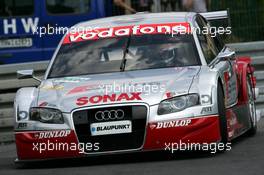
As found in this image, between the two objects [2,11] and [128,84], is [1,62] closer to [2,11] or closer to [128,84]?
[2,11]

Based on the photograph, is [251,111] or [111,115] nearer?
[111,115]

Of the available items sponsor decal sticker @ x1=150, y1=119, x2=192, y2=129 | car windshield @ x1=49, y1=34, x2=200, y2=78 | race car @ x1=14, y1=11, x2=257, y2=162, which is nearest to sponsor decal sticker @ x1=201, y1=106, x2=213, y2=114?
race car @ x1=14, y1=11, x2=257, y2=162

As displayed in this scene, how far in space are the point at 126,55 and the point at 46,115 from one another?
1.50 meters

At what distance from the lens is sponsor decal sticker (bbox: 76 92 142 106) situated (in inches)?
402

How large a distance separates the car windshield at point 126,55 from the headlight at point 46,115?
1.01 m

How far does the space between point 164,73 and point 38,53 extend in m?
6.81

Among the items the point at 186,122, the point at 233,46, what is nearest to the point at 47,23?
the point at 233,46

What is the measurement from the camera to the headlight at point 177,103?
10.1m

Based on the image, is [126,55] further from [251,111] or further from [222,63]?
[251,111]

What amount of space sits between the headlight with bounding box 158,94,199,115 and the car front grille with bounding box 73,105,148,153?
0.17 meters

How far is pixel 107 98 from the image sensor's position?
1027 cm

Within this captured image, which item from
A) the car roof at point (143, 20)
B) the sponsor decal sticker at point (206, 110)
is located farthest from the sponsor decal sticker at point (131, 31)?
the sponsor decal sticker at point (206, 110)

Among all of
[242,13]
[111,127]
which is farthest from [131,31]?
[242,13]

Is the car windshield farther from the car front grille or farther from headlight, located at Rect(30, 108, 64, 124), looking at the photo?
the car front grille
